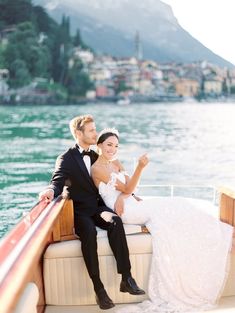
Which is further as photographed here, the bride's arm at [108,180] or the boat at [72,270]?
the bride's arm at [108,180]

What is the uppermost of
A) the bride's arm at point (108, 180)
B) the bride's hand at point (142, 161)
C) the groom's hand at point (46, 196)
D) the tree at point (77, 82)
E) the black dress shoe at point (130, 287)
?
the tree at point (77, 82)

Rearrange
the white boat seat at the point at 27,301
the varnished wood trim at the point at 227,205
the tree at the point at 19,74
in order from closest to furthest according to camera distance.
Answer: the white boat seat at the point at 27,301
the varnished wood trim at the point at 227,205
the tree at the point at 19,74

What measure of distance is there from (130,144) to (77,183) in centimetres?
2891

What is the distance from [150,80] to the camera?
62.3 meters

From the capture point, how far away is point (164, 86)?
62469mm

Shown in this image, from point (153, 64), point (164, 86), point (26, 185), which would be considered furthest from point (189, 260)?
point (153, 64)

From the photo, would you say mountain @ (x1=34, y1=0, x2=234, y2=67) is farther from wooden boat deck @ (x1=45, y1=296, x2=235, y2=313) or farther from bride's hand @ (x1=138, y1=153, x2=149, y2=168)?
wooden boat deck @ (x1=45, y1=296, x2=235, y2=313)

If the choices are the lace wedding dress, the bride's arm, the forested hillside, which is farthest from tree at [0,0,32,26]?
the lace wedding dress

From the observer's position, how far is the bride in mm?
2186

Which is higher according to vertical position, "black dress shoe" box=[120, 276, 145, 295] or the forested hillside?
the forested hillside

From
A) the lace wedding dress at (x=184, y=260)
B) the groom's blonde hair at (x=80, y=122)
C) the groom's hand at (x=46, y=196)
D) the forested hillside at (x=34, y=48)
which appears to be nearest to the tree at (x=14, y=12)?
the forested hillside at (x=34, y=48)

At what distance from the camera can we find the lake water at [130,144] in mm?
20750

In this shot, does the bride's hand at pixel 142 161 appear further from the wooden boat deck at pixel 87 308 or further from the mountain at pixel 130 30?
the mountain at pixel 130 30

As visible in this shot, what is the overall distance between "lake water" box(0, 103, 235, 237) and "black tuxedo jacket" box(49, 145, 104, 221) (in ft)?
29.8
